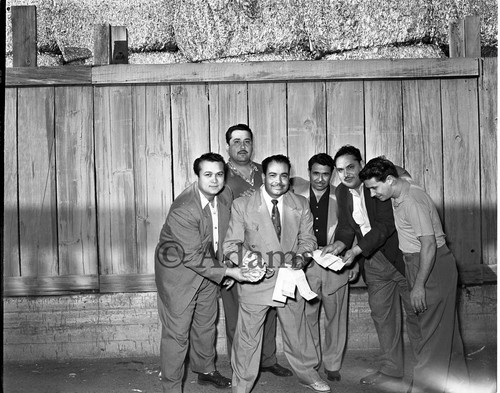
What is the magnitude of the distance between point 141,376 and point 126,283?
2.69 ft

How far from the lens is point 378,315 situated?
5.71 meters

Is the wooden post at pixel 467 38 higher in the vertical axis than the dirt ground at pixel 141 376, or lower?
higher

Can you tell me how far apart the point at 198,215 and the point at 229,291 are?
2.59ft

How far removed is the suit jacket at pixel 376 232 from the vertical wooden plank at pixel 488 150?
1197 mm

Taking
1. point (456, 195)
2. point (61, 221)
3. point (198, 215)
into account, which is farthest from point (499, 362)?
point (61, 221)

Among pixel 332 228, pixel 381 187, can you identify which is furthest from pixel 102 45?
pixel 381 187

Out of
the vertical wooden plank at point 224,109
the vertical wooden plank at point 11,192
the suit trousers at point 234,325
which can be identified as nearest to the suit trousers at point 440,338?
the suit trousers at point 234,325

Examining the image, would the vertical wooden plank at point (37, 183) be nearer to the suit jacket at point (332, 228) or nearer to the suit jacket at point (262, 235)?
the suit jacket at point (262, 235)

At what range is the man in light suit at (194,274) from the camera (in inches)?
207

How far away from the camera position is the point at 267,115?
6258 millimetres

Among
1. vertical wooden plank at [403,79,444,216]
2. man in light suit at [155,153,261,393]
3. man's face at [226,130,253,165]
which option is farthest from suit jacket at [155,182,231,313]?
vertical wooden plank at [403,79,444,216]

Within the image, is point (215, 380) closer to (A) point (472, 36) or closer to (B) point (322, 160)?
(B) point (322, 160)

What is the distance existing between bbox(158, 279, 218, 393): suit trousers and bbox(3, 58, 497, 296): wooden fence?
78cm

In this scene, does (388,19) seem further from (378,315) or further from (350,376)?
(350,376)
